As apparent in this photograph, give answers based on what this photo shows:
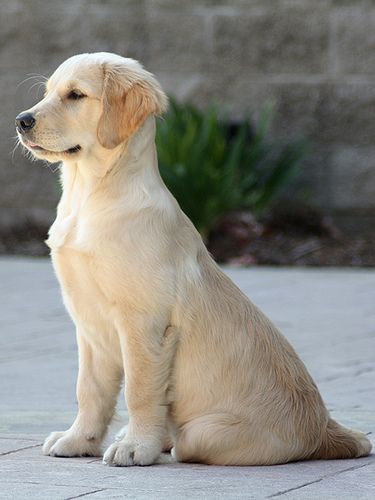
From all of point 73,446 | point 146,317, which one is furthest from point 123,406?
point 146,317

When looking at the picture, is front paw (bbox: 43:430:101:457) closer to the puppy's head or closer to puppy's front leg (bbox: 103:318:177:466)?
puppy's front leg (bbox: 103:318:177:466)

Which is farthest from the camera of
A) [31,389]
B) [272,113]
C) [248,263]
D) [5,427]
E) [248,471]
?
[272,113]

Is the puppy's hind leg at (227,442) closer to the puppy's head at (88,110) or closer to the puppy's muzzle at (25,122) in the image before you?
the puppy's head at (88,110)

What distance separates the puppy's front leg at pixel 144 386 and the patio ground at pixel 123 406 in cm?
6

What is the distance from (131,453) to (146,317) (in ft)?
1.58

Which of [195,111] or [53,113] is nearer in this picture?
[53,113]

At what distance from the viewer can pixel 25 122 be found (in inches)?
177

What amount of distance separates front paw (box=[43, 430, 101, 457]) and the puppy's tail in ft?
2.65

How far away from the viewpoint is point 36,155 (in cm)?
455

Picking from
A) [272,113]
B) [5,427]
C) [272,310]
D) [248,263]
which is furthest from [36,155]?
[272,113]

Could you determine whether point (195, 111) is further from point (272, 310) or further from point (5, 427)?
A: point (5, 427)

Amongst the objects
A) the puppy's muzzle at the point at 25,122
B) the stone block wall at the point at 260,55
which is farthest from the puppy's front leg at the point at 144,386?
the stone block wall at the point at 260,55

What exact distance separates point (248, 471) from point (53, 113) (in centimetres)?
144

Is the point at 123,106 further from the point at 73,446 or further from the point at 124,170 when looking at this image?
the point at 73,446
